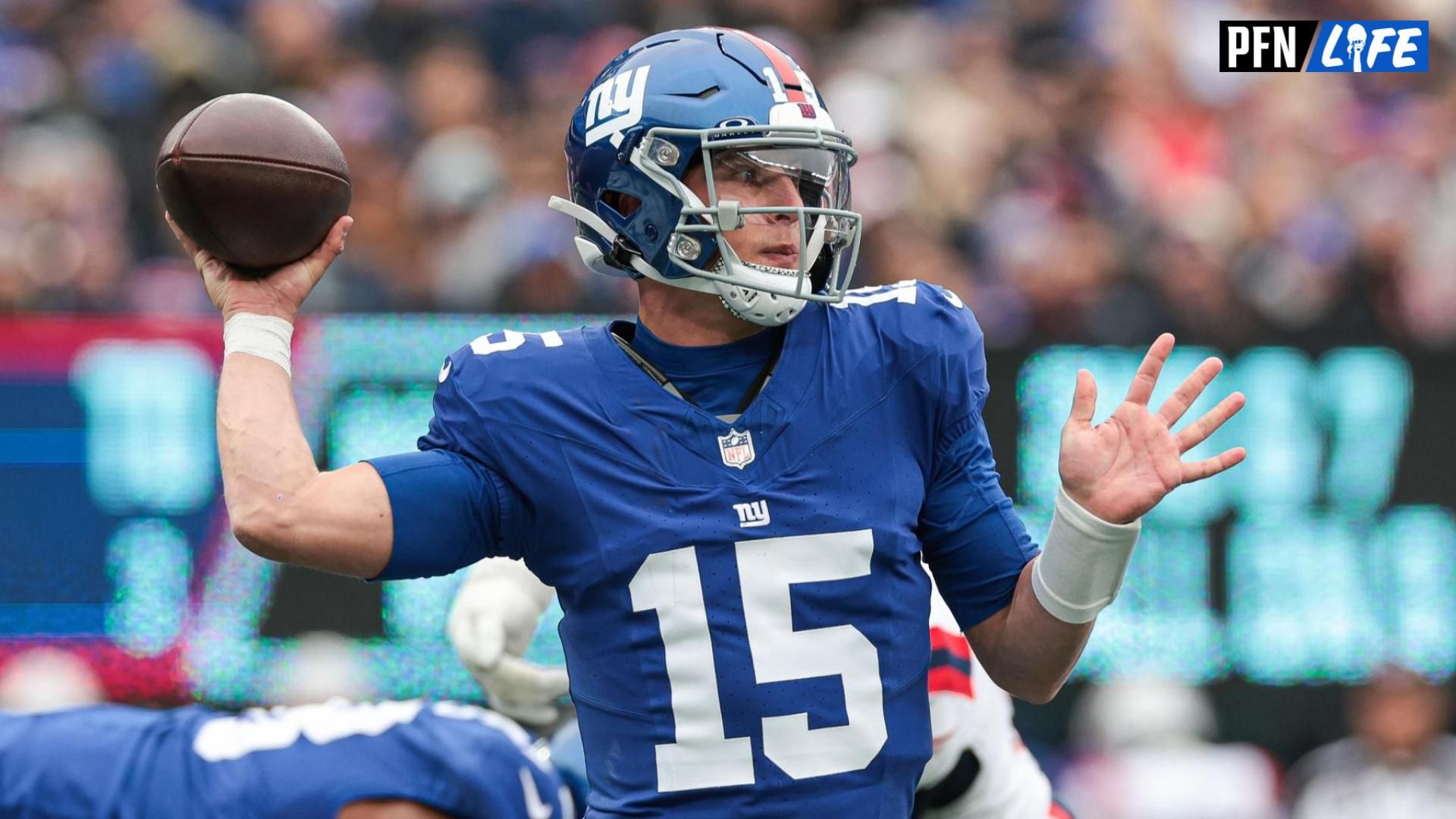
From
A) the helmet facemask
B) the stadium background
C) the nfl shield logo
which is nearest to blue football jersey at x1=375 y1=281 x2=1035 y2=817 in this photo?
the nfl shield logo

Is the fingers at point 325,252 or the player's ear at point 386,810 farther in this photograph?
the player's ear at point 386,810

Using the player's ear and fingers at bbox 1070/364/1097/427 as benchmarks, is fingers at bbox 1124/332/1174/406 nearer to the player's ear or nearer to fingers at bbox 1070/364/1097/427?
fingers at bbox 1070/364/1097/427

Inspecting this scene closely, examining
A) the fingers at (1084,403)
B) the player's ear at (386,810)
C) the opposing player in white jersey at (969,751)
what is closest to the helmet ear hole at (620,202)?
the fingers at (1084,403)

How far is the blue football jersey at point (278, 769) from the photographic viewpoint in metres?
3.73

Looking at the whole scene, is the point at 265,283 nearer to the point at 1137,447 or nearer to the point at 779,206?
the point at 779,206

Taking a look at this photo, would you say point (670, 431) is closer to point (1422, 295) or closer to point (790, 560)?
point (790, 560)

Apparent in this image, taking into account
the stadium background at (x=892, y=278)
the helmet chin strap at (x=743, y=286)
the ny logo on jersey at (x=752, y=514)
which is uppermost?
the helmet chin strap at (x=743, y=286)

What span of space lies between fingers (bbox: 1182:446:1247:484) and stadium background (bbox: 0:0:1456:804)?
3.05 metres

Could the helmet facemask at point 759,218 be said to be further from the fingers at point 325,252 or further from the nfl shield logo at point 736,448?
the fingers at point 325,252

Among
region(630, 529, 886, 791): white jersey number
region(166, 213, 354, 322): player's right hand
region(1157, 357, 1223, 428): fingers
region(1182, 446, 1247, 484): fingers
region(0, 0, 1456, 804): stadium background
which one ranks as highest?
region(166, 213, 354, 322): player's right hand

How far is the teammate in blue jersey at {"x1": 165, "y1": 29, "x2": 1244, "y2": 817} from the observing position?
2.42 metres

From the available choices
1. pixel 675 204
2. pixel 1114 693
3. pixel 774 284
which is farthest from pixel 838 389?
pixel 1114 693

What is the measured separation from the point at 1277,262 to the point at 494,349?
5.16 m

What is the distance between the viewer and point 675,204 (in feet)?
8.59
